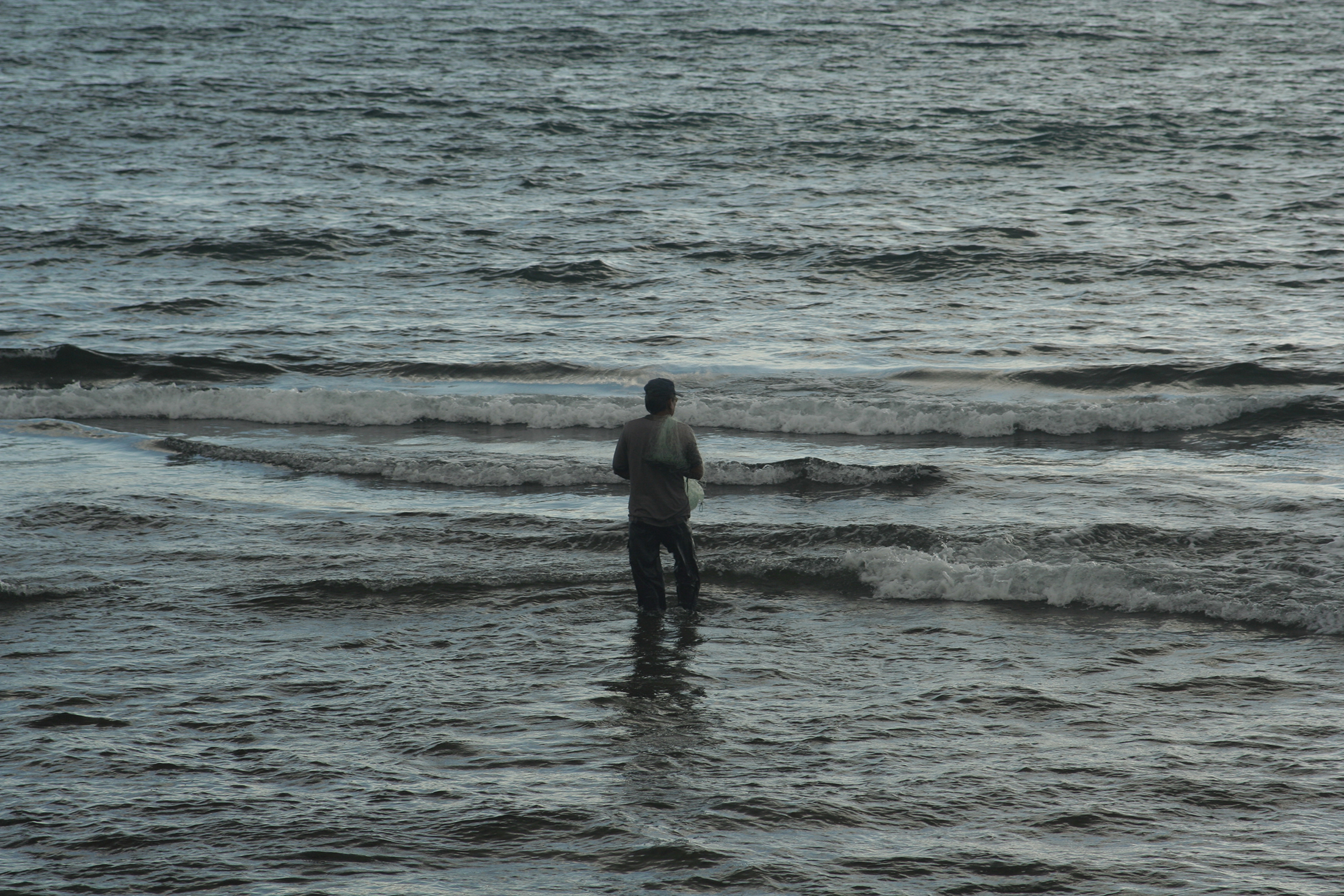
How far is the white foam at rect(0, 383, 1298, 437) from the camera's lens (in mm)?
13289

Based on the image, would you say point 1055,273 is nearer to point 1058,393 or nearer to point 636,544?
point 1058,393

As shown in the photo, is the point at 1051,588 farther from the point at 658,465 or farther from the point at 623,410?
the point at 623,410

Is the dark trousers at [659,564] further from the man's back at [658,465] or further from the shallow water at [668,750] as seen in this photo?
the shallow water at [668,750]

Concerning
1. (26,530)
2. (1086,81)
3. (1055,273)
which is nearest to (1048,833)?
(26,530)

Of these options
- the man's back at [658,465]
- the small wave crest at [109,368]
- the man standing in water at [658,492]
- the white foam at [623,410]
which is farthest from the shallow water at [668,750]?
the small wave crest at [109,368]

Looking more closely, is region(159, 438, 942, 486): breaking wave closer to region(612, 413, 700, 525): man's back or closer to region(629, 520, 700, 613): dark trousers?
region(629, 520, 700, 613): dark trousers

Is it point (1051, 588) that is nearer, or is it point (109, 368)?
point (1051, 588)

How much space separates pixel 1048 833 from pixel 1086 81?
34125 mm

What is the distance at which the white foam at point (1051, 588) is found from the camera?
289 inches

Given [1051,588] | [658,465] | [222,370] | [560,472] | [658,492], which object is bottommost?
[1051,588]

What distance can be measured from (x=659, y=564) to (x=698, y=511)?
2905 millimetres

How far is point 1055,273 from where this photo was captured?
65.0ft

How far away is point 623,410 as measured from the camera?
14062 millimetres

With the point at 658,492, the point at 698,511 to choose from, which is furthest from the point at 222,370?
the point at 658,492
